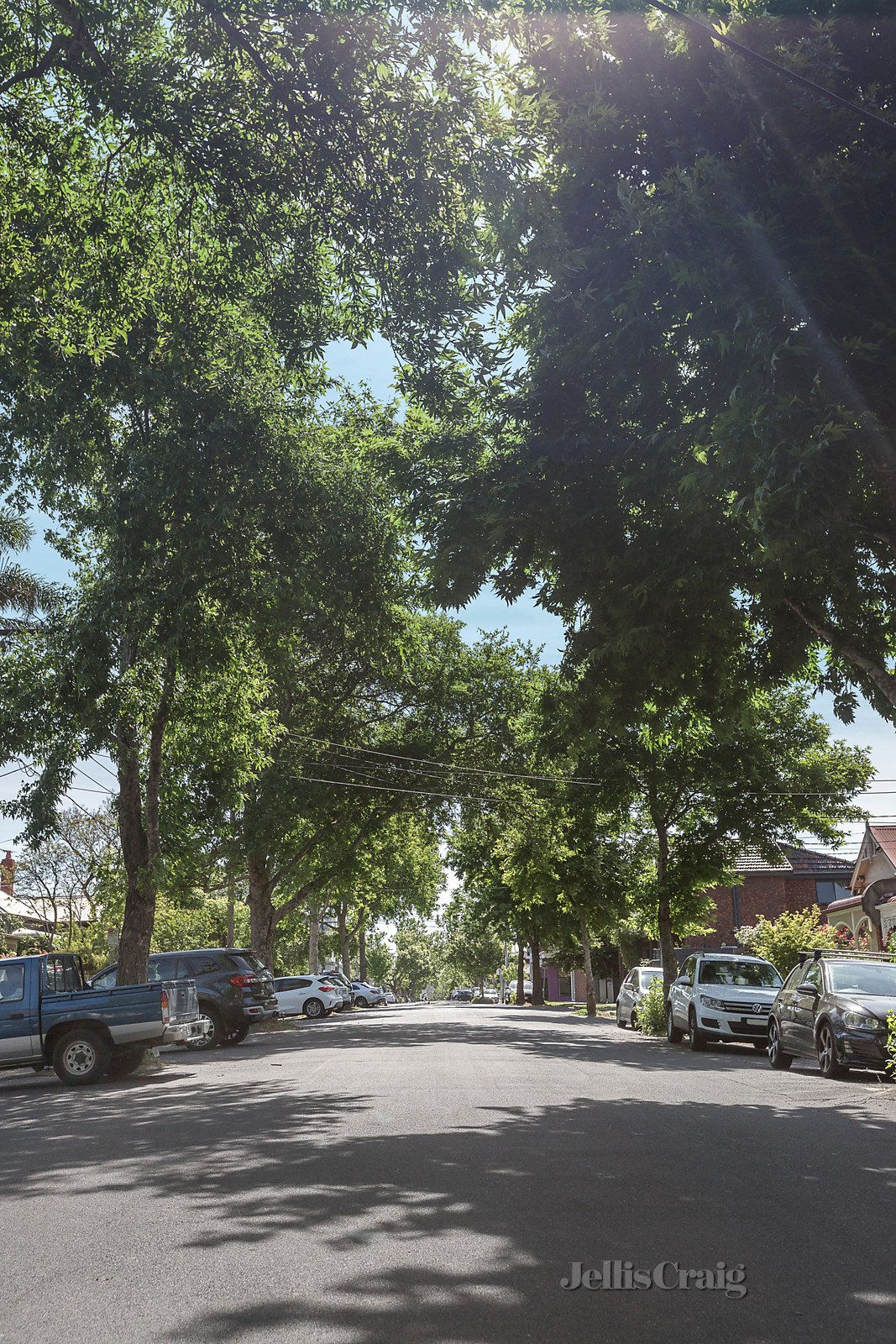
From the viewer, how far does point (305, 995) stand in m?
36.0

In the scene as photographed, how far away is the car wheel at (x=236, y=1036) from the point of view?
71.7 feet

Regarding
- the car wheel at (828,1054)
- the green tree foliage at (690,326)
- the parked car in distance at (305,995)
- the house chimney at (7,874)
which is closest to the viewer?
the green tree foliage at (690,326)

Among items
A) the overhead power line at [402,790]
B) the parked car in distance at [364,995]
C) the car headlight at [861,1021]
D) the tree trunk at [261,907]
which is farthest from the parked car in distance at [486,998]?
the car headlight at [861,1021]

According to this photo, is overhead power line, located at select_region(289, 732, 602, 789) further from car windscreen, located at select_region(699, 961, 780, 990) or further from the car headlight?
the car headlight

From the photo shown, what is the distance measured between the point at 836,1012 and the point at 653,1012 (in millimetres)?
12351

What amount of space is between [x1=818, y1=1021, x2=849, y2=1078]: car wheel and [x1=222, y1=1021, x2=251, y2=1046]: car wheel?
11451 millimetres

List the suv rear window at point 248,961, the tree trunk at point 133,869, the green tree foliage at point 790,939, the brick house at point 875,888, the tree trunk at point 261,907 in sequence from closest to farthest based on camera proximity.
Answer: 1. the tree trunk at point 133,869
2. the suv rear window at point 248,961
3. the green tree foliage at point 790,939
4. the tree trunk at point 261,907
5. the brick house at point 875,888

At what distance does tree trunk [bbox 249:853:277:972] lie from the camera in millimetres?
33219

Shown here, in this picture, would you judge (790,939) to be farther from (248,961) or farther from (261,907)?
(261,907)

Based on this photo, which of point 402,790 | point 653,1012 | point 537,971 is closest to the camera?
point 653,1012

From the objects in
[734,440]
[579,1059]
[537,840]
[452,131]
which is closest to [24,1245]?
[734,440]

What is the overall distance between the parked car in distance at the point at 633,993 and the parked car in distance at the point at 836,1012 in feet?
38.7

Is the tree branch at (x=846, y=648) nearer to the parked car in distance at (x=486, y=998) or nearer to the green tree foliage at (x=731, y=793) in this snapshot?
the green tree foliage at (x=731, y=793)

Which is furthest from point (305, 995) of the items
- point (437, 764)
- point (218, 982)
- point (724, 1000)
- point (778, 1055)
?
point (778, 1055)
